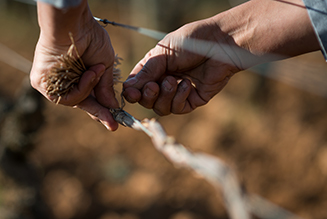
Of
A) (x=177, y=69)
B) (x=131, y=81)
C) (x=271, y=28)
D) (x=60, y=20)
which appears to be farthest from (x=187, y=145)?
(x=60, y=20)

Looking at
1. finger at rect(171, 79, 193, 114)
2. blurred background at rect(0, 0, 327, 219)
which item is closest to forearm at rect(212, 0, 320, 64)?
finger at rect(171, 79, 193, 114)

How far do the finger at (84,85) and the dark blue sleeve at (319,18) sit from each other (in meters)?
0.68

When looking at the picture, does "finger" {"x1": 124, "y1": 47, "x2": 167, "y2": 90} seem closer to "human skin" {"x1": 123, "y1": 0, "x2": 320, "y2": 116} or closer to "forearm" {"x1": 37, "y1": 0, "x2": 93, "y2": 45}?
"human skin" {"x1": 123, "y1": 0, "x2": 320, "y2": 116}

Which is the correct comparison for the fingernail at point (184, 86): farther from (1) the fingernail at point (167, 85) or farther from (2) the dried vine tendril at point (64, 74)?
(2) the dried vine tendril at point (64, 74)

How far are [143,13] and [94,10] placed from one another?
100cm

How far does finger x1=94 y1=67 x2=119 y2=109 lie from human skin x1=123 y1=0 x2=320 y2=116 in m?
0.07

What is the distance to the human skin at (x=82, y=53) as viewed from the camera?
79 centimetres

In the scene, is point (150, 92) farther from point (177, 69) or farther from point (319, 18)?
point (319, 18)

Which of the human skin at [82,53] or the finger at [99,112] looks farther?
the finger at [99,112]

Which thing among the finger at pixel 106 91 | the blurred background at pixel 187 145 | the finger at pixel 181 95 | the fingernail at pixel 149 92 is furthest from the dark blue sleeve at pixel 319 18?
the blurred background at pixel 187 145

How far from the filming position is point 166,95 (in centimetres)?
110

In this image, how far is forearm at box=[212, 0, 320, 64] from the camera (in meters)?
0.94

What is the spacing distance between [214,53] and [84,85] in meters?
0.53

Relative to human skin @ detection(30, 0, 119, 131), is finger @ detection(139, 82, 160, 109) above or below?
below
